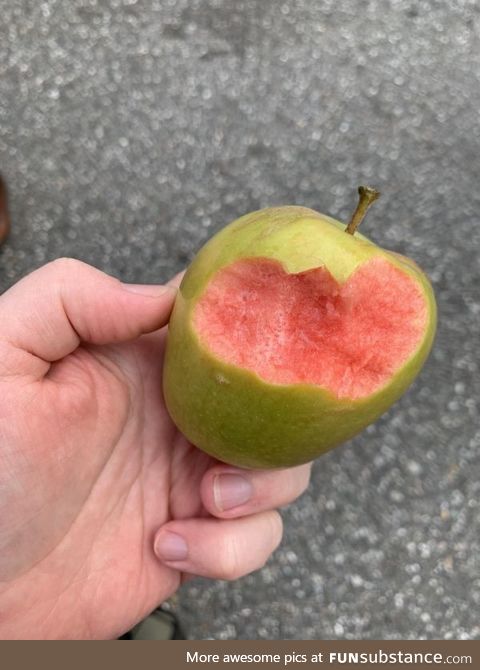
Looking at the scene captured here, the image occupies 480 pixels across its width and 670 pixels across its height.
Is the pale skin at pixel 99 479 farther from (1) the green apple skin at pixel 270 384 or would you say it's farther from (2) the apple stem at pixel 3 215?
(2) the apple stem at pixel 3 215

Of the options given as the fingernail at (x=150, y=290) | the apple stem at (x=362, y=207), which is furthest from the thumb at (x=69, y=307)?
the apple stem at (x=362, y=207)

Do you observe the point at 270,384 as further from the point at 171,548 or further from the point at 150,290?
the point at 171,548

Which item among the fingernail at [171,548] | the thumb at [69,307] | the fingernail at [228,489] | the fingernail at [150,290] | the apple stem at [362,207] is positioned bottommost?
the fingernail at [171,548]

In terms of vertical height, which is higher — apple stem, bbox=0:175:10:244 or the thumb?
the thumb

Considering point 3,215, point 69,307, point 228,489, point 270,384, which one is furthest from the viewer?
point 3,215

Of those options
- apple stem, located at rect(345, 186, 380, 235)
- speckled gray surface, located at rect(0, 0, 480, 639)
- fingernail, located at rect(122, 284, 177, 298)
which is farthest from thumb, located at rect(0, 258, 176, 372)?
speckled gray surface, located at rect(0, 0, 480, 639)

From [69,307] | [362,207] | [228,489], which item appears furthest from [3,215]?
[362,207]

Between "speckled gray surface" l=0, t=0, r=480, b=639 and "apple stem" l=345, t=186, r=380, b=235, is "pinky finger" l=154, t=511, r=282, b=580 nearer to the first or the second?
"speckled gray surface" l=0, t=0, r=480, b=639
